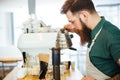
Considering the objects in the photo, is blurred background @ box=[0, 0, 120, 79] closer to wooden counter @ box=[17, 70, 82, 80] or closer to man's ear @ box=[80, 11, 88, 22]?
wooden counter @ box=[17, 70, 82, 80]

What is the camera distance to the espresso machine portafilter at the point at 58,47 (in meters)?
1.39

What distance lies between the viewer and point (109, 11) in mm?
6648

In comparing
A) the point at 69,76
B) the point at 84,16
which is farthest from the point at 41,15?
the point at 84,16

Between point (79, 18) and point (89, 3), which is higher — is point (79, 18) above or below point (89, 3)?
below

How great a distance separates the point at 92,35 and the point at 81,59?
5.37 m

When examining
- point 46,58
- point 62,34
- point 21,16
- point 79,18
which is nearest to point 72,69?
point 62,34

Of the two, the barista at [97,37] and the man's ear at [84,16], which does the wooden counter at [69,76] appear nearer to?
the barista at [97,37]

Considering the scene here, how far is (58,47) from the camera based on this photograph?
65.7 inches

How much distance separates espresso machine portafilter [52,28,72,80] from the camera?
1394 mm

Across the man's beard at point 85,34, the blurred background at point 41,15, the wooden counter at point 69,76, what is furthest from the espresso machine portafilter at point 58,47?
the blurred background at point 41,15

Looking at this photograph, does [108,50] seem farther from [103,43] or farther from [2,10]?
[2,10]

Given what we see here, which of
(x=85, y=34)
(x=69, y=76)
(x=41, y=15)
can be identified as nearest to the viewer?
(x=85, y=34)

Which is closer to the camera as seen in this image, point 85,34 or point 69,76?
point 85,34

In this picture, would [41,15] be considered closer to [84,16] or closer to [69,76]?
[69,76]
